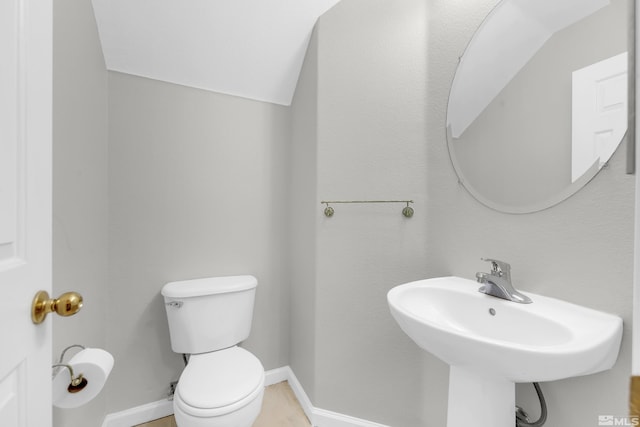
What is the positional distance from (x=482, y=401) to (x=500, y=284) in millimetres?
365

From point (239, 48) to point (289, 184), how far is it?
82cm

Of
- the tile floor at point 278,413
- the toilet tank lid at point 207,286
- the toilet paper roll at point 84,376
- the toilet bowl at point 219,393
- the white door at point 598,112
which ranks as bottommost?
the tile floor at point 278,413

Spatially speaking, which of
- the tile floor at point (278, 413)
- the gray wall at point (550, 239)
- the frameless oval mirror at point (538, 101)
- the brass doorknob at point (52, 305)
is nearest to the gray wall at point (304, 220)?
the tile floor at point (278, 413)

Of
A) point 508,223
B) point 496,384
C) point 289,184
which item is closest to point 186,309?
point 289,184

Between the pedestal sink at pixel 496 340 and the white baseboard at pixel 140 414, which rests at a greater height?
the pedestal sink at pixel 496 340

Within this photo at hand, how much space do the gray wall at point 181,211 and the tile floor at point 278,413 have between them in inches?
6.3

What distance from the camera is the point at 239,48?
149 centimetres

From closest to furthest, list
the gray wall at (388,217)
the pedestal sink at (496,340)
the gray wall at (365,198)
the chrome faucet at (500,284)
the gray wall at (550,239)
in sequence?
the pedestal sink at (496,340) → the gray wall at (550,239) → the chrome faucet at (500,284) → the gray wall at (388,217) → the gray wall at (365,198)

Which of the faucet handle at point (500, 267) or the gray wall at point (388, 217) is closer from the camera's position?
the faucet handle at point (500, 267)

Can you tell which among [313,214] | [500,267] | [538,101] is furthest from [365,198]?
[538,101]

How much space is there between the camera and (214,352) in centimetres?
139

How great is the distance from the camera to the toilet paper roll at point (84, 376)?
719 mm
